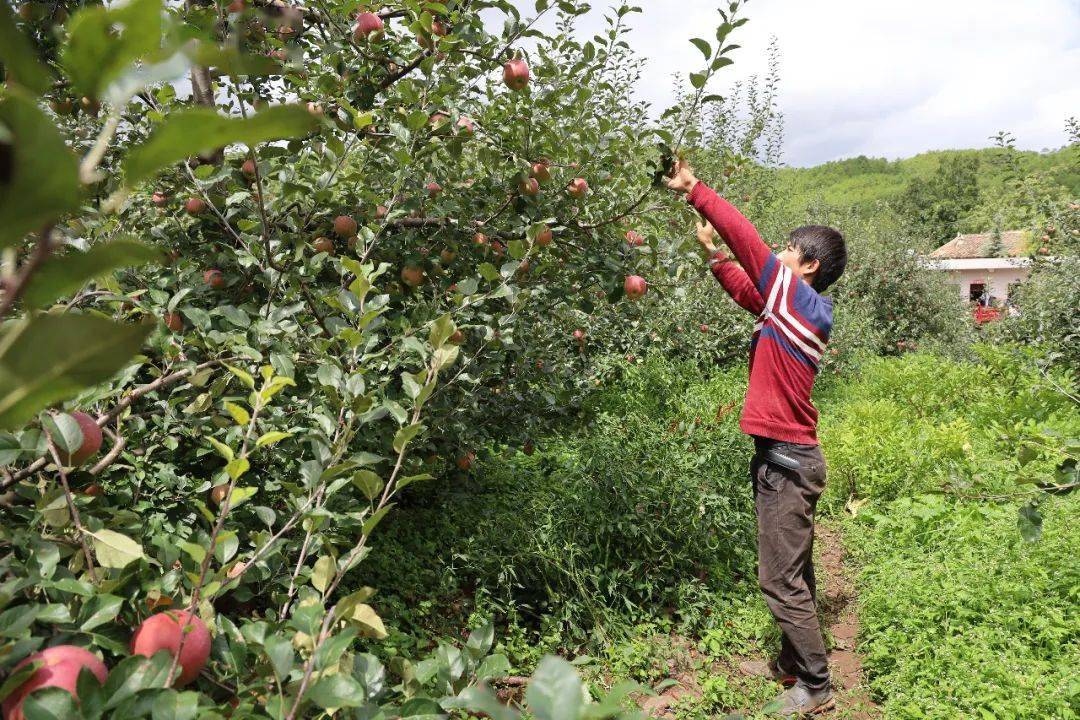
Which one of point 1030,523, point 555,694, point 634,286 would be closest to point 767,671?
point 1030,523

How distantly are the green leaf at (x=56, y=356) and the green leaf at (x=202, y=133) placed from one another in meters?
0.06

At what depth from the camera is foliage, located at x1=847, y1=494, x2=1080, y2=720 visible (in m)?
2.35

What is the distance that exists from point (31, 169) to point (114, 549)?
33.0 inches

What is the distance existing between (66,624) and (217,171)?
1.59 m

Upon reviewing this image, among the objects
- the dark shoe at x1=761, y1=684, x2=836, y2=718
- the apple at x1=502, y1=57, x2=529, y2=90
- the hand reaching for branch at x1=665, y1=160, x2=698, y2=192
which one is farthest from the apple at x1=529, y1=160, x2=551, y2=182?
the dark shoe at x1=761, y1=684, x2=836, y2=718

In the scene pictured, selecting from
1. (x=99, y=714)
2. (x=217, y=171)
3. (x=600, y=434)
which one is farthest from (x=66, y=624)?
(x=600, y=434)

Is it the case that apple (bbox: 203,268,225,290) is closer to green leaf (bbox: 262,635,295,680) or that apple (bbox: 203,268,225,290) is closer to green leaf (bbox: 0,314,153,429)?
green leaf (bbox: 262,635,295,680)

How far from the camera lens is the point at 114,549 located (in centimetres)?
92

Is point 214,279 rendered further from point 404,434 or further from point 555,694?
point 555,694

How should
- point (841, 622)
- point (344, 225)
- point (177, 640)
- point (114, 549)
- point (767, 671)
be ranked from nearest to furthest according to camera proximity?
point (177, 640) < point (114, 549) < point (344, 225) < point (767, 671) < point (841, 622)

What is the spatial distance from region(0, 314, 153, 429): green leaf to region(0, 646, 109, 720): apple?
468 millimetres

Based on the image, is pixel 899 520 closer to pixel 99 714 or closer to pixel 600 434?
pixel 600 434

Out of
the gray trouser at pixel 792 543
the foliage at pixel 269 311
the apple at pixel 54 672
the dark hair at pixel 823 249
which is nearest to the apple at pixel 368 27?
the foliage at pixel 269 311

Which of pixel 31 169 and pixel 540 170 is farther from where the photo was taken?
pixel 540 170
